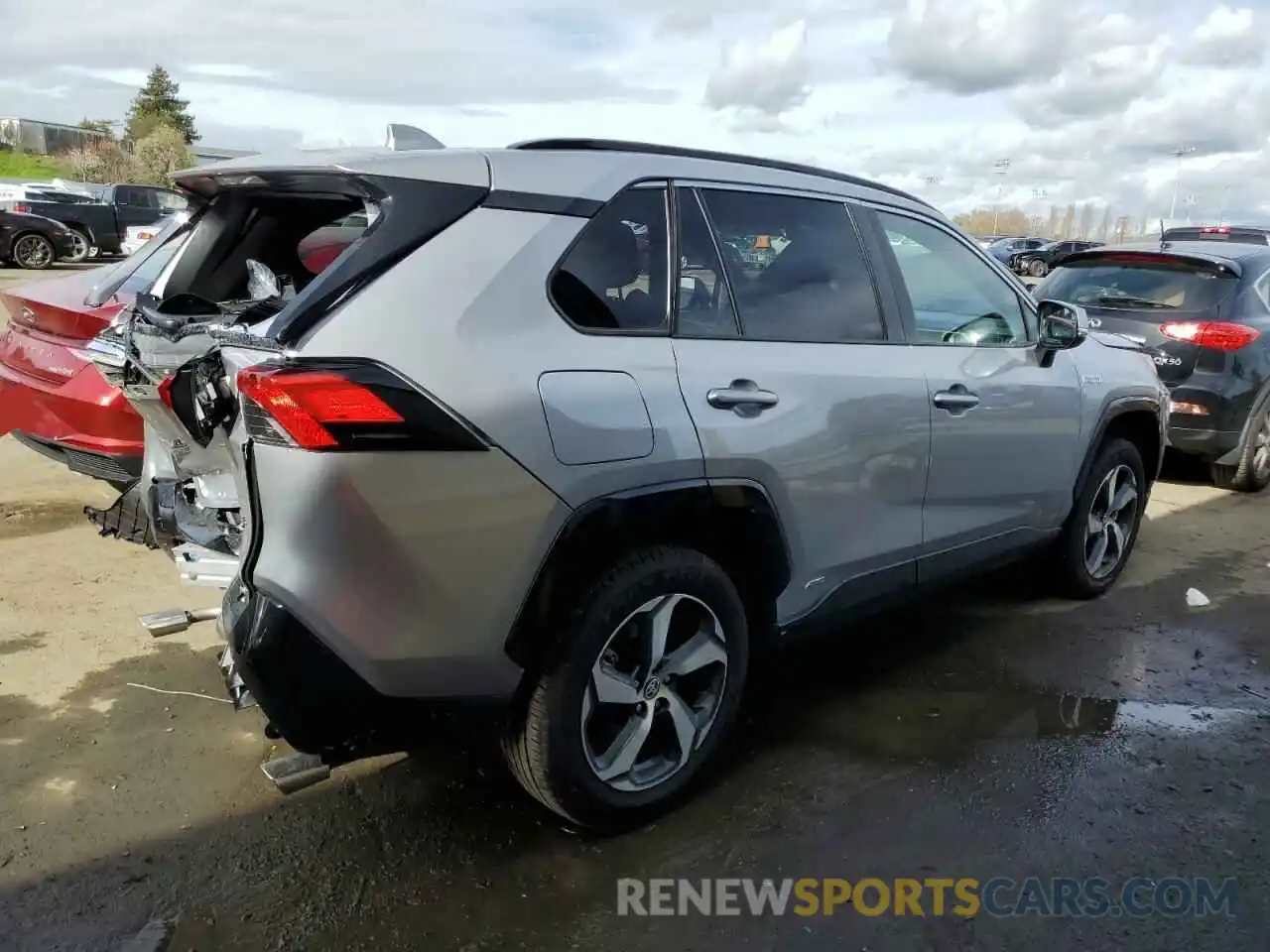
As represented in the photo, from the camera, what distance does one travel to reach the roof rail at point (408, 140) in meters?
2.81

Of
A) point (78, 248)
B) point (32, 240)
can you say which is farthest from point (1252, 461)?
point (78, 248)

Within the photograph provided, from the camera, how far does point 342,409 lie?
2.24m

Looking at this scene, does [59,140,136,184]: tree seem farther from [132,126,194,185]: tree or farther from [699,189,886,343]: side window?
[699,189,886,343]: side window

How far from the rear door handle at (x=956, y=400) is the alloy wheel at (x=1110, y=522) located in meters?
1.35

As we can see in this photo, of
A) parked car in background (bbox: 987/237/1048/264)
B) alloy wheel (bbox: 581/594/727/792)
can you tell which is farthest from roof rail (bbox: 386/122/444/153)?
→ parked car in background (bbox: 987/237/1048/264)

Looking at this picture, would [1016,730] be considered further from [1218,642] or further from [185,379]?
[185,379]

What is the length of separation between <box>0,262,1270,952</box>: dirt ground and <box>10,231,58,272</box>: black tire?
54.6 feet

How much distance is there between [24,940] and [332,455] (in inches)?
55.5

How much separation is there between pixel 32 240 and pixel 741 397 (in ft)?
64.3

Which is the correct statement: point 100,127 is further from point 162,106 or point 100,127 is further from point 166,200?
point 166,200

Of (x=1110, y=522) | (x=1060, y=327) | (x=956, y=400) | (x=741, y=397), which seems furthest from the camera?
(x=1110, y=522)

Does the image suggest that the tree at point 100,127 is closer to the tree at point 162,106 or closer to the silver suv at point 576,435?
the tree at point 162,106

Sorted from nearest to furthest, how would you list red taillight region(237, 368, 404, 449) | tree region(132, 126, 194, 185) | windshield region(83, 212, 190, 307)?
red taillight region(237, 368, 404, 449) < windshield region(83, 212, 190, 307) < tree region(132, 126, 194, 185)

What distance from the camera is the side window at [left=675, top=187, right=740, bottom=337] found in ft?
9.53
